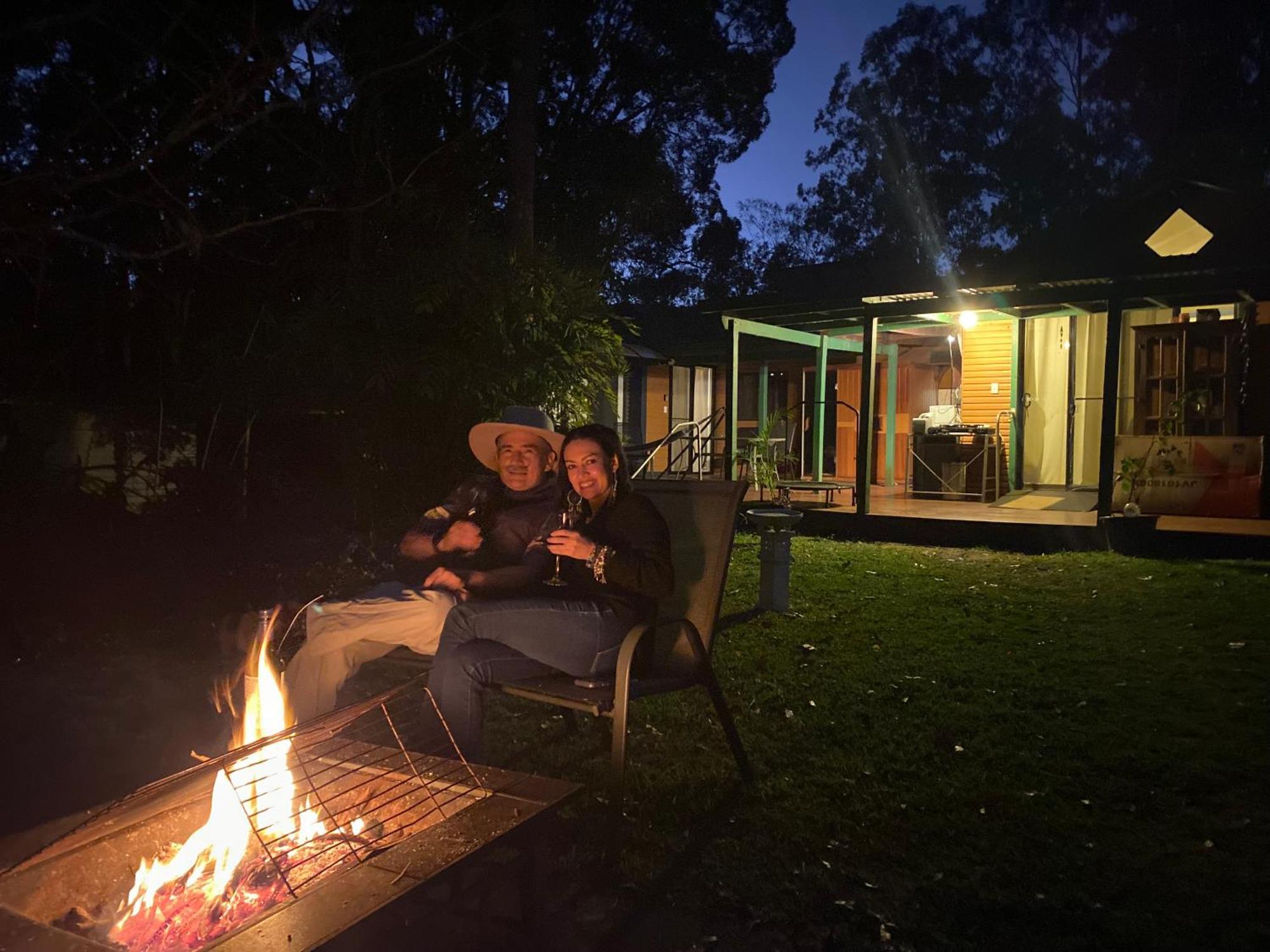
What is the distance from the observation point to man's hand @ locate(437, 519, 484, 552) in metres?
3.31

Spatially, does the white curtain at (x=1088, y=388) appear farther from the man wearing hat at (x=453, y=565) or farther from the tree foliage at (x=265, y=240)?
the man wearing hat at (x=453, y=565)

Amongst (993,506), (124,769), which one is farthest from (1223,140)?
(124,769)

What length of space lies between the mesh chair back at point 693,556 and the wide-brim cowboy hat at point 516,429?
1.46 feet

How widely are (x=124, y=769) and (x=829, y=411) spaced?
46.0ft

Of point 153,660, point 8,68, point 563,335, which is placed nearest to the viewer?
point 153,660

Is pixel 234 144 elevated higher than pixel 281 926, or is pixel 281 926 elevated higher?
pixel 234 144

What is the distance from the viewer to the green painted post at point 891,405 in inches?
556

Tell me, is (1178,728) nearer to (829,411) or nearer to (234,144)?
(234,144)

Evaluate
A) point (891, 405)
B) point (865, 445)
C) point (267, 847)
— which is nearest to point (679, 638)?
point (267, 847)

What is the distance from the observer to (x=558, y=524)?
3.30m

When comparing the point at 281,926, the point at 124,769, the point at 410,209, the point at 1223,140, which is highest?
the point at 1223,140

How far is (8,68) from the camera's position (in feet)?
20.2

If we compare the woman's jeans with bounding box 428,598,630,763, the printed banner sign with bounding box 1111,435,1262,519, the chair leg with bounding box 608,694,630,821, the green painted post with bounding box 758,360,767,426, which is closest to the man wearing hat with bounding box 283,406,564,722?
the woman's jeans with bounding box 428,598,630,763

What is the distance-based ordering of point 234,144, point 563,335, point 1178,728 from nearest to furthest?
1. point 1178,728
2. point 563,335
3. point 234,144
